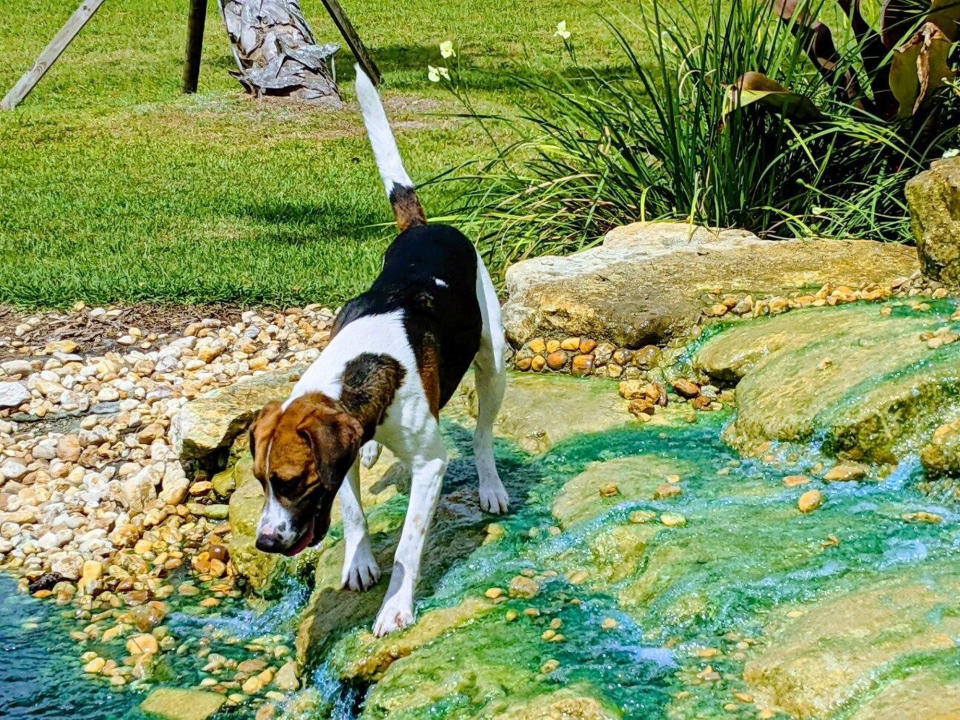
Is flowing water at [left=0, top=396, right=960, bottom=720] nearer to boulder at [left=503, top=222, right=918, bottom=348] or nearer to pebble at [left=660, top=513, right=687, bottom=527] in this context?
pebble at [left=660, top=513, right=687, bottom=527]

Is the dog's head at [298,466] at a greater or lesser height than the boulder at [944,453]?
greater

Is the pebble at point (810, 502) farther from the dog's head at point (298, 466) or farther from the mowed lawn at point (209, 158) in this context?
the mowed lawn at point (209, 158)

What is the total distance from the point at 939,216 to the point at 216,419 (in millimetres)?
3811

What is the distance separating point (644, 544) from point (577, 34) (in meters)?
17.2

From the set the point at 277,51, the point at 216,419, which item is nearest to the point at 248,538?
the point at 216,419

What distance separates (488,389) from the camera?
5.54 meters

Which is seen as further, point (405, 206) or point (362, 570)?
point (405, 206)

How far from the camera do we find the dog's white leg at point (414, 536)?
4652 millimetres

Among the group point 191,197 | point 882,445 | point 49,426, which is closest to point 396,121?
point 191,197

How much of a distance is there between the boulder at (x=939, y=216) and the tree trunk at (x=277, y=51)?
34.5 feet

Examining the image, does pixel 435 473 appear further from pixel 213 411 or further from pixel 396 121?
pixel 396 121

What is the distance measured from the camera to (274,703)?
4.85 meters

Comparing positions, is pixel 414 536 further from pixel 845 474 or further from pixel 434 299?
pixel 845 474

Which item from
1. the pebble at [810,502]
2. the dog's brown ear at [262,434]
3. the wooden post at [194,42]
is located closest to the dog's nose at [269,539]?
the dog's brown ear at [262,434]
